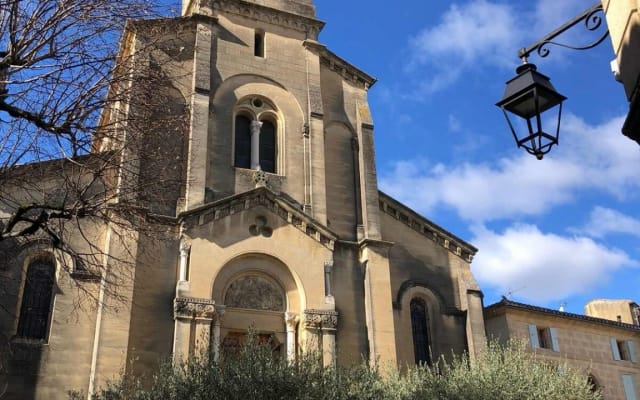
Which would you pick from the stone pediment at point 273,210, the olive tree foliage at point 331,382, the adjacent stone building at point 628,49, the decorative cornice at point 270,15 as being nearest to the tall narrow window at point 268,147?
the stone pediment at point 273,210

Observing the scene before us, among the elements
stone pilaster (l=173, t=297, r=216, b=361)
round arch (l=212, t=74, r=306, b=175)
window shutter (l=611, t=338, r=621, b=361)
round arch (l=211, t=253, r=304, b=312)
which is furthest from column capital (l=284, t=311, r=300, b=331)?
window shutter (l=611, t=338, r=621, b=361)

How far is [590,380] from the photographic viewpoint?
2838 cm

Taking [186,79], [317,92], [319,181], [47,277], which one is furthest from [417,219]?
[47,277]

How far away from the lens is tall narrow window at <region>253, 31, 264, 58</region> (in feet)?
82.4

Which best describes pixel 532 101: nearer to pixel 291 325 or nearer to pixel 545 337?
pixel 291 325

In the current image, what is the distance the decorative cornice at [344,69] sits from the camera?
2609 centimetres

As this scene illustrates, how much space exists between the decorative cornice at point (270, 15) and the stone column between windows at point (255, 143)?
464 centimetres

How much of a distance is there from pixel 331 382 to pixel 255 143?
10.6 m

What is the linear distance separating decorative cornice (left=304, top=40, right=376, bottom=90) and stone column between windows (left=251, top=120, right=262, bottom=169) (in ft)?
14.3

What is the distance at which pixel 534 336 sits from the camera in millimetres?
27625

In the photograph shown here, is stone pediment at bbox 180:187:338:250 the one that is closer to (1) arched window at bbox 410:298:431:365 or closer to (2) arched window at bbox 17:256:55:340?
(1) arched window at bbox 410:298:431:365

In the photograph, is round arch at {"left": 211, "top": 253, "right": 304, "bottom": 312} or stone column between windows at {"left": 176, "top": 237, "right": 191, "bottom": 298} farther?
round arch at {"left": 211, "top": 253, "right": 304, "bottom": 312}

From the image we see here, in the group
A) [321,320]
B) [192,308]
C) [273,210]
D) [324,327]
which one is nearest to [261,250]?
[273,210]

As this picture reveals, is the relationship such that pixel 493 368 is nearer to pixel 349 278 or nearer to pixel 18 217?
pixel 349 278
